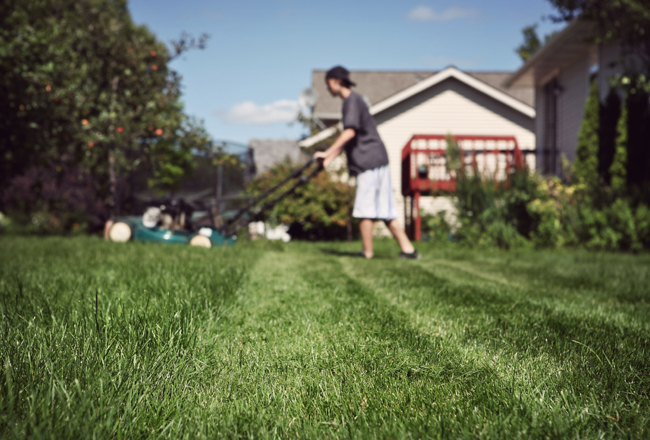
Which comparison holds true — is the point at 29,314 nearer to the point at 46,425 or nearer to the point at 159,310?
the point at 159,310

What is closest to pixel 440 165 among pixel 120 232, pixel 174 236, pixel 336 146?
pixel 336 146

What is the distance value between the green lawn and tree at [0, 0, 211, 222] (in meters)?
5.63

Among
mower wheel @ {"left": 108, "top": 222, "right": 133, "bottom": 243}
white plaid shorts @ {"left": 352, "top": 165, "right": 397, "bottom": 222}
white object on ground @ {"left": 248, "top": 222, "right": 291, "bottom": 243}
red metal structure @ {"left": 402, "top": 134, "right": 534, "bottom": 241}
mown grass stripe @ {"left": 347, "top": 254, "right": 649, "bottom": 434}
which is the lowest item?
white object on ground @ {"left": 248, "top": 222, "right": 291, "bottom": 243}

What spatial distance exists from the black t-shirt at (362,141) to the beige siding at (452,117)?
10326 mm

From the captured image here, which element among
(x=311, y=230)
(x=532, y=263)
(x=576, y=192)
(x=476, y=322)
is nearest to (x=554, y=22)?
(x=576, y=192)

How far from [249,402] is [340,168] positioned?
10646mm

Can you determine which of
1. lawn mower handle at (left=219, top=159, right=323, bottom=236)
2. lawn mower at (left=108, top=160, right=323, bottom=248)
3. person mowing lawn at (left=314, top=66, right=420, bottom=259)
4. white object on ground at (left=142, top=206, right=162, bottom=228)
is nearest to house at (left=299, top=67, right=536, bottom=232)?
lawn mower at (left=108, top=160, right=323, bottom=248)

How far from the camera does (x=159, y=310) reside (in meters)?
2.16

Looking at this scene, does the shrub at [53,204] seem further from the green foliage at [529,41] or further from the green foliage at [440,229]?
the green foliage at [529,41]

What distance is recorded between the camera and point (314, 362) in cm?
177

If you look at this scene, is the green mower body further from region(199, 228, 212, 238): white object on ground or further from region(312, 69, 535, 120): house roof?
region(312, 69, 535, 120): house roof

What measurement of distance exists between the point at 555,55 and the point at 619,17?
5.40 metres

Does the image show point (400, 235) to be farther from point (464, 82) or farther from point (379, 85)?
point (379, 85)

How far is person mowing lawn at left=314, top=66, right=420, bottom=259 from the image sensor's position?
19.8 feet
